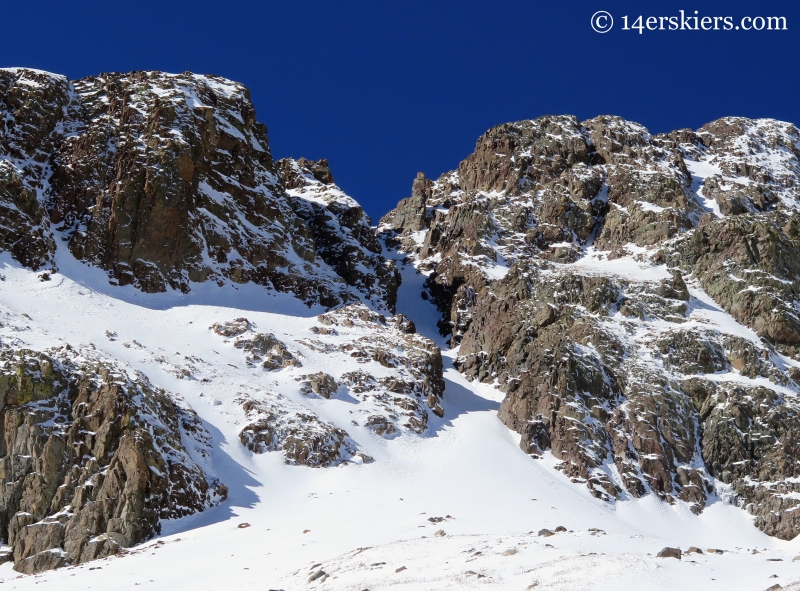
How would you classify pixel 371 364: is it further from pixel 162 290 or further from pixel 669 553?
pixel 669 553

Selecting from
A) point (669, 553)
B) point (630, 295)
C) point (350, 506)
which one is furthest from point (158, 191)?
point (669, 553)

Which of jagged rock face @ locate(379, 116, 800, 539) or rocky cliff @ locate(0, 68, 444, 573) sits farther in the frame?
jagged rock face @ locate(379, 116, 800, 539)

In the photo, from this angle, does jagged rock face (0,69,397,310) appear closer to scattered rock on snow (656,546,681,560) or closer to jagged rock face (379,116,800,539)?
jagged rock face (379,116,800,539)

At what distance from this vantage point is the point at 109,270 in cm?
7519

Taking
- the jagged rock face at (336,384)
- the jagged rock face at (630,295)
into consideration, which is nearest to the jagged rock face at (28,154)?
the jagged rock face at (336,384)

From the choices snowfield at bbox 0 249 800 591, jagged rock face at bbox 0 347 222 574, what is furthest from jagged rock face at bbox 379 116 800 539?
jagged rock face at bbox 0 347 222 574

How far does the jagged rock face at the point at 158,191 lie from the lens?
76.2m

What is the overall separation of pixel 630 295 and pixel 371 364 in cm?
2587

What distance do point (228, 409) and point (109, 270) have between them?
2347 cm

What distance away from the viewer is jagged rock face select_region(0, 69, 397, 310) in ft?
250

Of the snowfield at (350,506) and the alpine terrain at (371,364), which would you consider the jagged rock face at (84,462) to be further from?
the snowfield at (350,506)

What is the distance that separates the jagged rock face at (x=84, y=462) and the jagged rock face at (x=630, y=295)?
94.6 feet

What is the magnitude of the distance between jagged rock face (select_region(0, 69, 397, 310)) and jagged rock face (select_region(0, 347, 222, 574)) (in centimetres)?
2539

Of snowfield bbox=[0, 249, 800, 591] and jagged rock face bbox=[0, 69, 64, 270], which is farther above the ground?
jagged rock face bbox=[0, 69, 64, 270]
